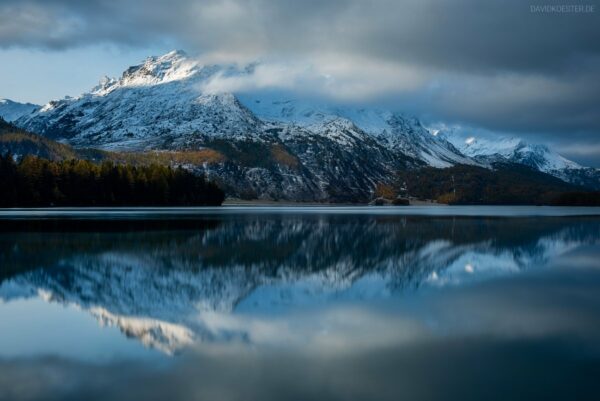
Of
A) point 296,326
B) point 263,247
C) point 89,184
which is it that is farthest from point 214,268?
point 89,184

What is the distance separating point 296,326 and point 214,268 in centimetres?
1549

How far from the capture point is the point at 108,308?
2322 centimetres

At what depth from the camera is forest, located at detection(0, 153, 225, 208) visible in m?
136

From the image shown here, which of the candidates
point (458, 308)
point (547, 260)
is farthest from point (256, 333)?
point (547, 260)

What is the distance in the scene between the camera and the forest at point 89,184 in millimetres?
136375

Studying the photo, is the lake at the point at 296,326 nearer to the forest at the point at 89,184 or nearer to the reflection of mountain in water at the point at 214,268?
the reflection of mountain in water at the point at 214,268

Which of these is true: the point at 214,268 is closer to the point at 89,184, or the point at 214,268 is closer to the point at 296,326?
the point at 296,326

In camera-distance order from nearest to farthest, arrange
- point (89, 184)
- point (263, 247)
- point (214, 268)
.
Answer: point (214, 268) → point (263, 247) → point (89, 184)

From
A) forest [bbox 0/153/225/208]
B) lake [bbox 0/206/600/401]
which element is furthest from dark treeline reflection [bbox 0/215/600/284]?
forest [bbox 0/153/225/208]

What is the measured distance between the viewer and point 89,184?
150m

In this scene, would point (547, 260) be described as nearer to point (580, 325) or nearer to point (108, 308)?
point (580, 325)

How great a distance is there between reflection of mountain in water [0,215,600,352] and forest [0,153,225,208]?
88.5 metres

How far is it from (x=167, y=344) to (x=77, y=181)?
13987 centimetres

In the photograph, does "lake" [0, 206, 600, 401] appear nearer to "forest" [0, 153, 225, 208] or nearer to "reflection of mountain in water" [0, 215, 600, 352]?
"reflection of mountain in water" [0, 215, 600, 352]
